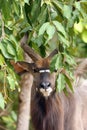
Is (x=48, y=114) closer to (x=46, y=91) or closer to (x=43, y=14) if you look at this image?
(x=46, y=91)

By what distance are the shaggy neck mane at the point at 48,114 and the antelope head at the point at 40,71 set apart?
0.26 m

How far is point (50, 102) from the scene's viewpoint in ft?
18.1

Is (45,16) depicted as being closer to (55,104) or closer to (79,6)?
(79,6)

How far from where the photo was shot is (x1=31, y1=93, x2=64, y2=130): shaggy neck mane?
18.4ft

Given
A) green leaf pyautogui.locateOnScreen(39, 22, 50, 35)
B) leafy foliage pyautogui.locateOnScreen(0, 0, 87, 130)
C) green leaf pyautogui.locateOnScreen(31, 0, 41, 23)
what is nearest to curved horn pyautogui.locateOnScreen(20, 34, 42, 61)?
leafy foliage pyautogui.locateOnScreen(0, 0, 87, 130)

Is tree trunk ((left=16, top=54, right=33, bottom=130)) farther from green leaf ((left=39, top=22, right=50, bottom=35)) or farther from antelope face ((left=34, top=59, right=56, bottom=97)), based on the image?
green leaf ((left=39, top=22, right=50, bottom=35))

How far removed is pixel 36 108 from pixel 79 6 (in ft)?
6.91

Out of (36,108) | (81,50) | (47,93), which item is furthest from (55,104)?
(81,50)

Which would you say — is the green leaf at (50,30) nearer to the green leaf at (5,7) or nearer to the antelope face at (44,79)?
the green leaf at (5,7)

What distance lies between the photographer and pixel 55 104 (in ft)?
18.5

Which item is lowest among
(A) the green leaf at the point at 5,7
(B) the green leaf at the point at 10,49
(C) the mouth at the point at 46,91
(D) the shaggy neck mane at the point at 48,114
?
(D) the shaggy neck mane at the point at 48,114

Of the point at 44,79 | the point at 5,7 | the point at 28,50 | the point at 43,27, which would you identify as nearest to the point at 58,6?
the point at 43,27

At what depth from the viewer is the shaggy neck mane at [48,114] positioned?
5594mm

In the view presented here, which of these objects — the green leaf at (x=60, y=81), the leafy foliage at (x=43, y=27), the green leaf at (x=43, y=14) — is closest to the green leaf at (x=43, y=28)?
the leafy foliage at (x=43, y=27)
